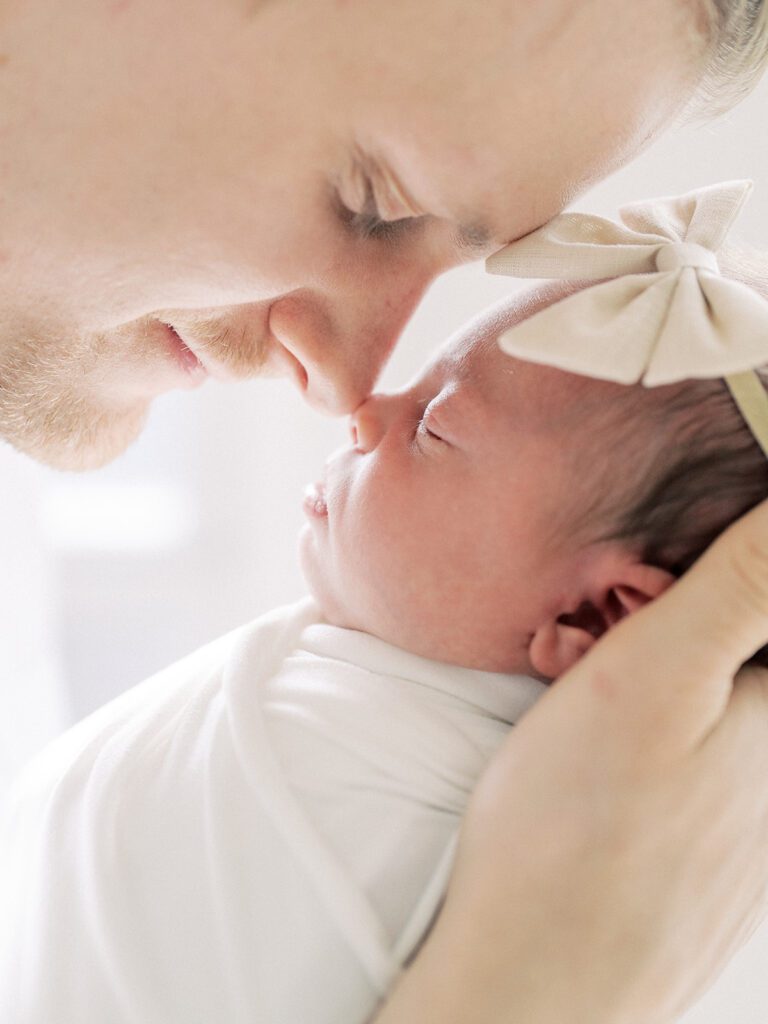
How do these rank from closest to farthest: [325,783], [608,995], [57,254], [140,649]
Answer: [608,995]
[325,783]
[57,254]
[140,649]

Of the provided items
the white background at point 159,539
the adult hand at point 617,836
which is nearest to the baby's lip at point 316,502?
the adult hand at point 617,836

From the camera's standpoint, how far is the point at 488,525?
1.04m

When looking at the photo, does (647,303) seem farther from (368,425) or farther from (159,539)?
(159,539)

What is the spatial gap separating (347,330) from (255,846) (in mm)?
526

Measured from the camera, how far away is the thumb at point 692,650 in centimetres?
89

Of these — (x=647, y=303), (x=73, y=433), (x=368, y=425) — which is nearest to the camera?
(x=647, y=303)

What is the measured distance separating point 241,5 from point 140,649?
6.32 ft

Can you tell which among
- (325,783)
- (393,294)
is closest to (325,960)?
(325,783)

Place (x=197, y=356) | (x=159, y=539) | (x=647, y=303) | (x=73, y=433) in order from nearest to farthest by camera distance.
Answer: (x=647, y=303)
(x=197, y=356)
(x=73, y=433)
(x=159, y=539)

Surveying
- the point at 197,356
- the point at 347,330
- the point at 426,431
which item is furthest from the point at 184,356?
the point at 426,431

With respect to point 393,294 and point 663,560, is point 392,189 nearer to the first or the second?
point 393,294

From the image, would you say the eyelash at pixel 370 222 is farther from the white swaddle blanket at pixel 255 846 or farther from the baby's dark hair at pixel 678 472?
the white swaddle blanket at pixel 255 846

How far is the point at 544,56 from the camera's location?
969mm

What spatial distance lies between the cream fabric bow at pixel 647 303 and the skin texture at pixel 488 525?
0.05m
